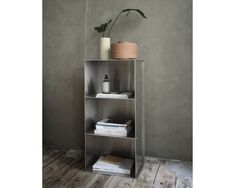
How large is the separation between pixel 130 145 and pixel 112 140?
8.3 inches

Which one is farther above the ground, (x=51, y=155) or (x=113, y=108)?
(x=113, y=108)

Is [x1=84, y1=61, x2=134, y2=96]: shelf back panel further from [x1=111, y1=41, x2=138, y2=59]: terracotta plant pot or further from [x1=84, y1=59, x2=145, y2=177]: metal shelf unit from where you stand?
[x1=111, y1=41, x2=138, y2=59]: terracotta plant pot

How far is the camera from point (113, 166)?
229cm

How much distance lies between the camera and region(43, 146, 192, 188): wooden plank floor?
2.04m

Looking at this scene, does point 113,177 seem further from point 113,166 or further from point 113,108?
point 113,108

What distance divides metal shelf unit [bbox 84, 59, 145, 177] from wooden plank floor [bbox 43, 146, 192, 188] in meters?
0.13

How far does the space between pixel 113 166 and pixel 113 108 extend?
2.11 ft

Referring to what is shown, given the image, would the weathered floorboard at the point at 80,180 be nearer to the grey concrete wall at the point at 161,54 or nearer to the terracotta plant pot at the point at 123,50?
the grey concrete wall at the point at 161,54

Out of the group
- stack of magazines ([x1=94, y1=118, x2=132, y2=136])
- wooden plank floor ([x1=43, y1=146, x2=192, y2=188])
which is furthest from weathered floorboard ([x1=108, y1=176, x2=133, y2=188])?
stack of magazines ([x1=94, y1=118, x2=132, y2=136])

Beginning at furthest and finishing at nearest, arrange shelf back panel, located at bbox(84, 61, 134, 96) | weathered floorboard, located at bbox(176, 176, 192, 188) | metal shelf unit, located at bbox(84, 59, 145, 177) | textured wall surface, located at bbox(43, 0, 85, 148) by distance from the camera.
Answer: textured wall surface, located at bbox(43, 0, 85, 148) < shelf back panel, located at bbox(84, 61, 134, 96) < metal shelf unit, located at bbox(84, 59, 145, 177) < weathered floorboard, located at bbox(176, 176, 192, 188)

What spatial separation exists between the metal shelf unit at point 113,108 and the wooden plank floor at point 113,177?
0.13m

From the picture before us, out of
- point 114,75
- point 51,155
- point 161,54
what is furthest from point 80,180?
point 161,54
